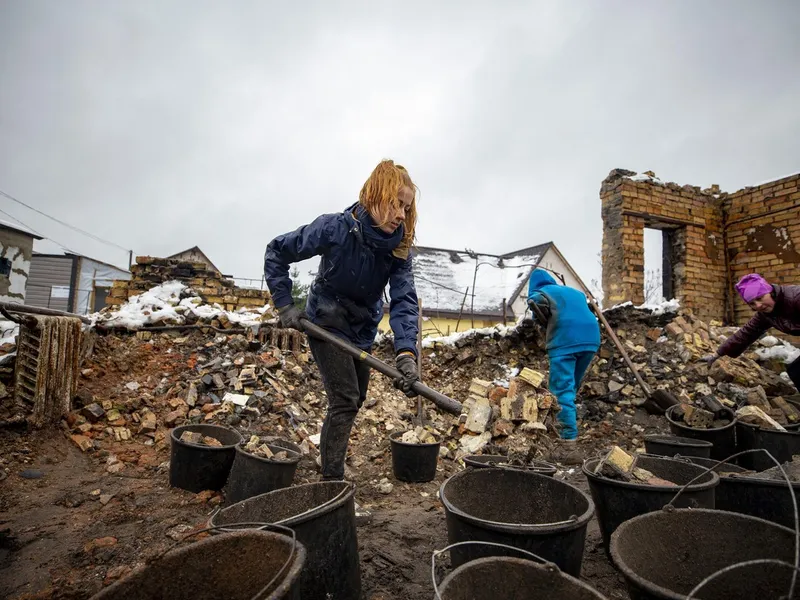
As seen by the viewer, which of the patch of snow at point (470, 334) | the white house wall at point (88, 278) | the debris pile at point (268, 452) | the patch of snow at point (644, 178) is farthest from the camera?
the white house wall at point (88, 278)

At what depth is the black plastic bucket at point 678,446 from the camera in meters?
3.24

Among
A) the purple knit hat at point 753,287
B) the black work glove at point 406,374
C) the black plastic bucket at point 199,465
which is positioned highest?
the purple knit hat at point 753,287

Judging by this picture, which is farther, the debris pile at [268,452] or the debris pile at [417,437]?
the debris pile at [417,437]

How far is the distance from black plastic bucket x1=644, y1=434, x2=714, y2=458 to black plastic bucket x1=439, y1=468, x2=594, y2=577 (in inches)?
64.3

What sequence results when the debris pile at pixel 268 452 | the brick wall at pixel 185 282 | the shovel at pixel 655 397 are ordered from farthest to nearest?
the brick wall at pixel 185 282 → the shovel at pixel 655 397 → the debris pile at pixel 268 452

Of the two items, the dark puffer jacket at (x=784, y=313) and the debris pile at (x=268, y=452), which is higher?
the dark puffer jacket at (x=784, y=313)

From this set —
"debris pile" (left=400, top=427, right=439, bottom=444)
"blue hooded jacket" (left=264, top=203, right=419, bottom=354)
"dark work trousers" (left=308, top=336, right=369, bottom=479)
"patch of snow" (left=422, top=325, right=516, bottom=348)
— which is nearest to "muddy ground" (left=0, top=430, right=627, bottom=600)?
"debris pile" (left=400, top=427, right=439, bottom=444)

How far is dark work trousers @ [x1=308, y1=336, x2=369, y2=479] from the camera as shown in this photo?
260cm

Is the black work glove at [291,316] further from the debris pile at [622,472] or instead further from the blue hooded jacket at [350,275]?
the debris pile at [622,472]

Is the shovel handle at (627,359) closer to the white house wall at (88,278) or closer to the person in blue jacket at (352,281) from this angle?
the person in blue jacket at (352,281)

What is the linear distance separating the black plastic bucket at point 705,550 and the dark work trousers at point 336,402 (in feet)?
5.27

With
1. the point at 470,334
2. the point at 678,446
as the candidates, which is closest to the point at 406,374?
the point at 678,446

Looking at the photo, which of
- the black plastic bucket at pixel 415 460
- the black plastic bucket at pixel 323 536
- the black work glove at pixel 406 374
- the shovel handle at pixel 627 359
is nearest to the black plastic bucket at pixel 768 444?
the shovel handle at pixel 627 359

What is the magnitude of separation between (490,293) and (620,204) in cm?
970
